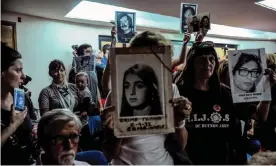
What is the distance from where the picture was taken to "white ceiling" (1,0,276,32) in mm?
1570


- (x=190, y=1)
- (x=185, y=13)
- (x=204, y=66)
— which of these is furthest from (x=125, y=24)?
(x=190, y=1)

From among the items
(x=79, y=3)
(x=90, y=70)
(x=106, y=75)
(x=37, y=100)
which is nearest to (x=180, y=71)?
(x=106, y=75)

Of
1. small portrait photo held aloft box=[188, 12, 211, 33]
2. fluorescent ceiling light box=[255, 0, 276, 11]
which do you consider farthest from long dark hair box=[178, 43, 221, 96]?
fluorescent ceiling light box=[255, 0, 276, 11]

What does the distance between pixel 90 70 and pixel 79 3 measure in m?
0.57

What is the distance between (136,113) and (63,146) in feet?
0.77

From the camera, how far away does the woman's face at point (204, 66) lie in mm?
1268

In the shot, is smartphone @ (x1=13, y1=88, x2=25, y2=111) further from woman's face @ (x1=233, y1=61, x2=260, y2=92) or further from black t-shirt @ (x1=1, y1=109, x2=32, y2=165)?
woman's face @ (x1=233, y1=61, x2=260, y2=92)

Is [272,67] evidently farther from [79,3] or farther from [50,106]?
[79,3]

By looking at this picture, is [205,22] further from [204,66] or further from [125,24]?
[125,24]

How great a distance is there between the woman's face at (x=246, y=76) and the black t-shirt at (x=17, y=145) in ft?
2.45

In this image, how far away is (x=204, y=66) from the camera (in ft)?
4.16

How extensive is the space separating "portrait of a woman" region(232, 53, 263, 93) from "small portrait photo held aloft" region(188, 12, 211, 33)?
0.18 meters

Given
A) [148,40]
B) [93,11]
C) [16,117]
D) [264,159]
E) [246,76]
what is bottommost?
[264,159]

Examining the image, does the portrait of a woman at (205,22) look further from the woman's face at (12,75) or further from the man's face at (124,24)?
the woman's face at (12,75)
